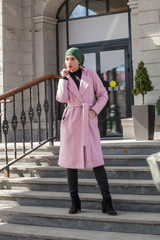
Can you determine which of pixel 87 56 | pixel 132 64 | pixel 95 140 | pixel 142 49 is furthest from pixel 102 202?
pixel 87 56

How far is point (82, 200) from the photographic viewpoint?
479 cm

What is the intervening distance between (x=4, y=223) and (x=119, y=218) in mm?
1384

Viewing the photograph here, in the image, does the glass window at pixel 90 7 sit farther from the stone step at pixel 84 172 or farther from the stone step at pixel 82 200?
the stone step at pixel 82 200

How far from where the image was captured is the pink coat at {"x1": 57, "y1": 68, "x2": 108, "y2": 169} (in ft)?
14.4

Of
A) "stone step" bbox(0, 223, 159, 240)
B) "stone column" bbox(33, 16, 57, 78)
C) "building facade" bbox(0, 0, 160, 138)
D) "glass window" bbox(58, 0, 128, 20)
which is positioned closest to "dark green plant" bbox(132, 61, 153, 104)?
"building facade" bbox(0, 0, 160, 138)

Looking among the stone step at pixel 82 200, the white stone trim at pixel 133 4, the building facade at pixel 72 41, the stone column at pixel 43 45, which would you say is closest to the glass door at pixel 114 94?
the building facade at pixel 72 41

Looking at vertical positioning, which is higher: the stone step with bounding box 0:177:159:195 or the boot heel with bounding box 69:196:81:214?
the stone step with bounding box 0:177:159:195

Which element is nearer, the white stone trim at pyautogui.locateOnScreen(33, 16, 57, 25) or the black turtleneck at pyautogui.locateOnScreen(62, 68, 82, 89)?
the black turtleneck at pyautogui.locateOnScreen(62, 68, 82, 89)

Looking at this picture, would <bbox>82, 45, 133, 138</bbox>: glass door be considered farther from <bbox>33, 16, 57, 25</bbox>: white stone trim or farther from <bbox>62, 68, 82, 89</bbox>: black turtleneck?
<bbox>62, 68, 82, 89</bbox>: black turtleneck

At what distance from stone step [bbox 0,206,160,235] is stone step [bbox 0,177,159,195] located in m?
0.41

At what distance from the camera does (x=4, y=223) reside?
4887 mm

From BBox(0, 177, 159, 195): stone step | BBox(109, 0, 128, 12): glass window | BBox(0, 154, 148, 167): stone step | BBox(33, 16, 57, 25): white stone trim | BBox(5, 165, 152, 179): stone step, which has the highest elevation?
BBox(109, 0, 128, 12): glass window

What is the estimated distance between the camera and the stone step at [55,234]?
409 centimetres

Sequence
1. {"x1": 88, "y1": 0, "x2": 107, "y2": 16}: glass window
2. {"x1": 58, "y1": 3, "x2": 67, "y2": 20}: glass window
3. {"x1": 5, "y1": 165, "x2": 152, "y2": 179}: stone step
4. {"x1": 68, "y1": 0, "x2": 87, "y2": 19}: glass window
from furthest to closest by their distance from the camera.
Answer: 1. {"x1": 58, "y1": 3, "x2": 67, "y2": 20}: glass window
2. {"x1": 68, "y1": 0, "x2": 87, "y2": 19}: glass window
3. {"x1": 88, "y1": 0, "x2": 107, "y2": 16}: glass window
4. {"x1": 5, "y1": 165, "x2": 152, "y2": 179}: stone step
